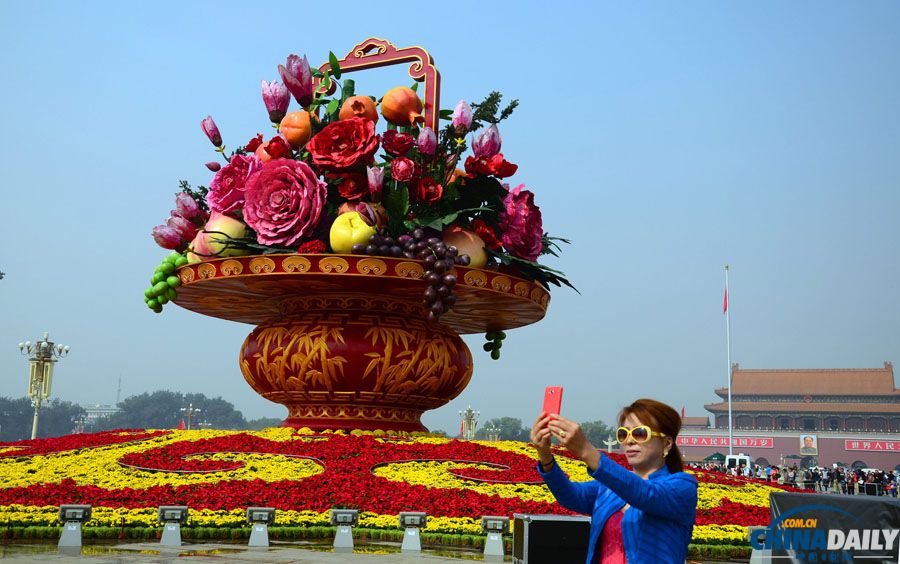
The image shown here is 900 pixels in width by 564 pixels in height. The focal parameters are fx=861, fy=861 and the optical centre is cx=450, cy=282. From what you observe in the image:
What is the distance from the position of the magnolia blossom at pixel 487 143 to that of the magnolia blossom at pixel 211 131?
11.3 feet

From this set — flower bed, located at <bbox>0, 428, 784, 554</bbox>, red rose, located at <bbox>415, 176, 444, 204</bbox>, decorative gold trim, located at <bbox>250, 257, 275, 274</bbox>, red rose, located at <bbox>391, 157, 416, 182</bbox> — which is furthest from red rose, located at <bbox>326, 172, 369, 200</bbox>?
flower bed, located at <bbox>0, 428, 784, 554</bbox>

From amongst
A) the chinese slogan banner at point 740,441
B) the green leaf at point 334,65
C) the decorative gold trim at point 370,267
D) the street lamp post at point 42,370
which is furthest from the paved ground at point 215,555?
the chinese slogan banner at point 740,441

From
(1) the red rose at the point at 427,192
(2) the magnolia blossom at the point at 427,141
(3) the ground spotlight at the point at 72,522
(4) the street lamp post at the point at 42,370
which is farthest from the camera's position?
(4) the street lamp post at the point at 42,370

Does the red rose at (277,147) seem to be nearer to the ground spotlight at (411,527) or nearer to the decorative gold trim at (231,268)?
the decorative gold trim at (231,268)

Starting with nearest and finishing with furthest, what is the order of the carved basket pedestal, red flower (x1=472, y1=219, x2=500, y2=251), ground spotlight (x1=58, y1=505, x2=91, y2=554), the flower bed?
ground spotlight (x1=58, y1=505, x2=91, y2=554) → the flower bed → the carved basket pedestal → red flower (x1=472, y1=219, x2=500, y2=251)

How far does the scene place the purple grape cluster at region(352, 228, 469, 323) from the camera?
373 inches

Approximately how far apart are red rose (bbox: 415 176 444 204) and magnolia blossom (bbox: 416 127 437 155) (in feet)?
1.37

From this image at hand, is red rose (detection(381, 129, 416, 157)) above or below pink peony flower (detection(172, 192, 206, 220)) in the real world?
above

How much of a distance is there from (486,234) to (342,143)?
6.85 ft

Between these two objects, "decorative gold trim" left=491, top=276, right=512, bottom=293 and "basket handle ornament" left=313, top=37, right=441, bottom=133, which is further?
"basket handle ornament" left=313, top=37, right=441, bottom=133

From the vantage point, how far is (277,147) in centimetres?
1076

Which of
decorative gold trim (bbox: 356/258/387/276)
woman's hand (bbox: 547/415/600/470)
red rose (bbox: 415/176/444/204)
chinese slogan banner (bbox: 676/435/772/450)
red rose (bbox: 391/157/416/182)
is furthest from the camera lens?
chinese slogan banner (bbox: 676/435/772/450)

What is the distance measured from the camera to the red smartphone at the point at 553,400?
295cm

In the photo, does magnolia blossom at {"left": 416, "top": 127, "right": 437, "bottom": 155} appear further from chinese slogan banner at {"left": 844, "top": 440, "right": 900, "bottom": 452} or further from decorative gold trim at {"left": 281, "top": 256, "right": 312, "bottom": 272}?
chinese slogan banner at {"left": 844, "top": 440, "right": 900, "bottom": 452}
